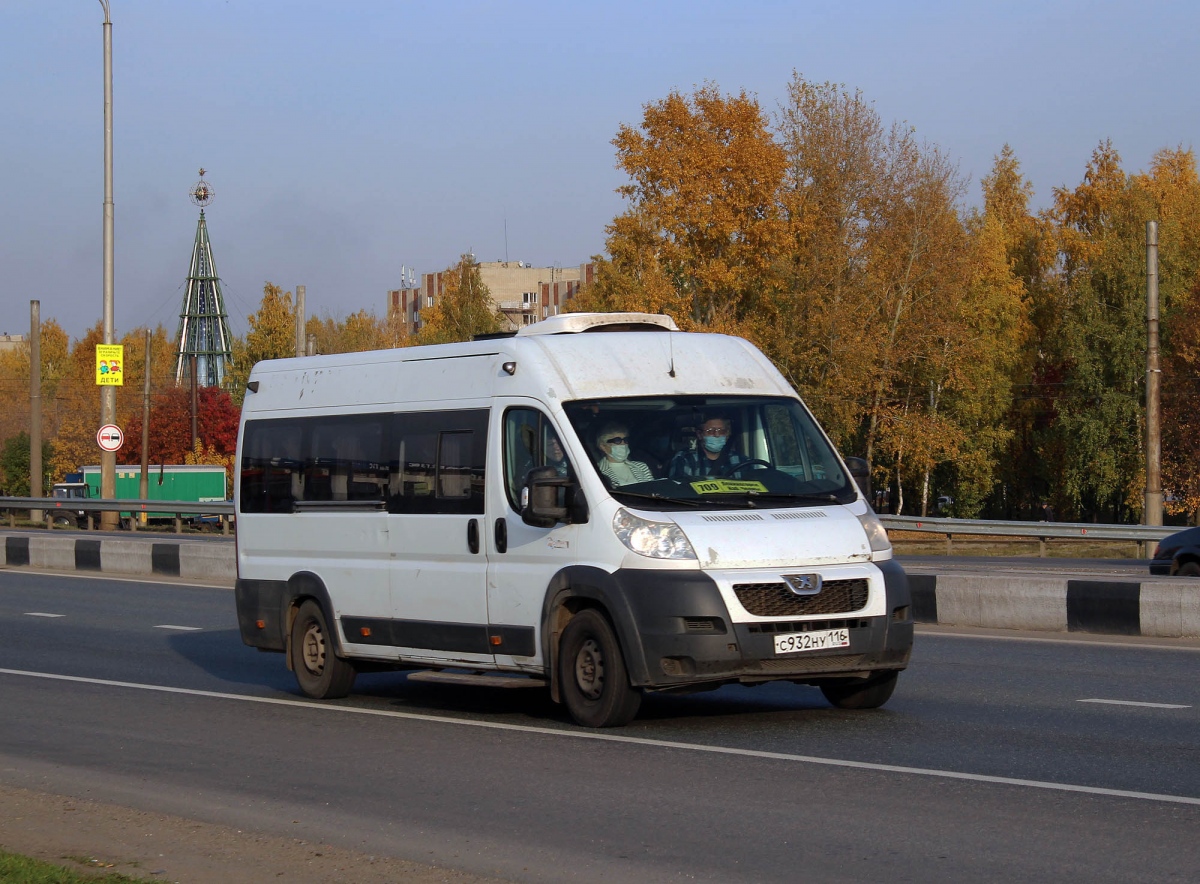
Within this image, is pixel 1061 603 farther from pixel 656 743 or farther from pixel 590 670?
pixel 656 743

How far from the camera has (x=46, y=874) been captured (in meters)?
5.93

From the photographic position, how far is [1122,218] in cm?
6525

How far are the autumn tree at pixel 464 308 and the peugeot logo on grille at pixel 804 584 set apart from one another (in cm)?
7190

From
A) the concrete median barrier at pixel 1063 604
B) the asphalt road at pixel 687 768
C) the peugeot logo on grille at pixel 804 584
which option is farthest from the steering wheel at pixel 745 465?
the concrete median barrier at pixel 1063 604

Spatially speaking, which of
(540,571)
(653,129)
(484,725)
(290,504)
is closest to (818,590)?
(540,571)

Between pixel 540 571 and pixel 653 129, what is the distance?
42.8 metres

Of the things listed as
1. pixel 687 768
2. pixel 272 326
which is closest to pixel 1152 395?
pixel 687 768

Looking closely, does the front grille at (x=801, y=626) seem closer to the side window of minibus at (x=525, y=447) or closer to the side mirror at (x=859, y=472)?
the side mirror at (x=859, y=472)

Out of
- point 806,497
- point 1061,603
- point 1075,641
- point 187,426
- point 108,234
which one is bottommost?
point 1075,641

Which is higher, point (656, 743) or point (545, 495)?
point (545, 495)

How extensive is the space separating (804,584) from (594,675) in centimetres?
140

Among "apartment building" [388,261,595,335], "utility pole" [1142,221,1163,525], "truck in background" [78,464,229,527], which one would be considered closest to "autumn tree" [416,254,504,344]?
"truck in background" [78,464,229,527]

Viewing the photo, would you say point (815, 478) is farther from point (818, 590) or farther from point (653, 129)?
point (653, 129)

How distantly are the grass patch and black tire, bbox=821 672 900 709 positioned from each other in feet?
17.1
